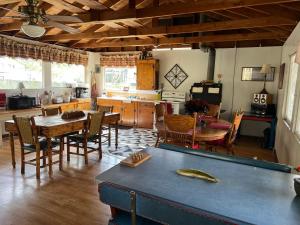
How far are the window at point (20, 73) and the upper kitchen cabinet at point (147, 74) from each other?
264 centimetres

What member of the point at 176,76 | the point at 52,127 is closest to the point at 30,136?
the point at 52,127

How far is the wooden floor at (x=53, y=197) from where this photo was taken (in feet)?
7.36

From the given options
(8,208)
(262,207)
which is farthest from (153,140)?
(262,207)

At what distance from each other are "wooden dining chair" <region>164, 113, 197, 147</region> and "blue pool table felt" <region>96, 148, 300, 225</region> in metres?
1.33

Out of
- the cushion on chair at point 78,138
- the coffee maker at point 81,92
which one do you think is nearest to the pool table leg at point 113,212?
the cushion on chair at point 78,138

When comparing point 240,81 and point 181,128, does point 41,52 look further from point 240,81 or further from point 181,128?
point 240,81

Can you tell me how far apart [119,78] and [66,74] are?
1648 mm

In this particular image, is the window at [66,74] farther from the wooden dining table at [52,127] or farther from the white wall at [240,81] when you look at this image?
the white wall at [240,81]

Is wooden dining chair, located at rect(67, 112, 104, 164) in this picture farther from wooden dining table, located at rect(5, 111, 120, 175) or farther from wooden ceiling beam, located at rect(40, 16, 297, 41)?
wooden ceiling beam, located at rect(40, 16, 297, 41)

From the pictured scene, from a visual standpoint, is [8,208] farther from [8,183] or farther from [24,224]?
[8,183]

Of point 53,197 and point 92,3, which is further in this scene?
point 92,3

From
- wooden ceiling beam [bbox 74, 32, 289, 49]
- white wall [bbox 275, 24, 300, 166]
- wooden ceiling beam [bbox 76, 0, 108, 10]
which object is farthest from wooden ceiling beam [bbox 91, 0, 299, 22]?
wooden ceiling beam [bbox 74, 32, 289, 49]

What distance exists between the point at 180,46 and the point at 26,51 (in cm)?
391

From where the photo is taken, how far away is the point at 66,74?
22.1ft
